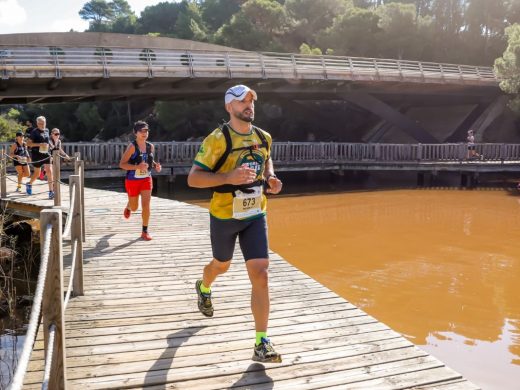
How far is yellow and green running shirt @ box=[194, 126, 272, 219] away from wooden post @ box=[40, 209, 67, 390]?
119cm

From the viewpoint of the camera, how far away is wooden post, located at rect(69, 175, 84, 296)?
4.99 m

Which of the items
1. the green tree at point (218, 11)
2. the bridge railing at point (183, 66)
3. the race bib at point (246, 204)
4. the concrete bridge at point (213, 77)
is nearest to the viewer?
the race bib at point (246, 204)

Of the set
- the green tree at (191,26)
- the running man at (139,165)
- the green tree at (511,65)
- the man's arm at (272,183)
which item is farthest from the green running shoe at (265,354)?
the green tree at (191,26)

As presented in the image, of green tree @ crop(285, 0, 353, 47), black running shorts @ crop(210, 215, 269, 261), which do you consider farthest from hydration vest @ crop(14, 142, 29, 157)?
green tree @ crop(285, 0, 353, 47)

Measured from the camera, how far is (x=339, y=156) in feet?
Result: 81.0

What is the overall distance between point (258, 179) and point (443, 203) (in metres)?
16.3

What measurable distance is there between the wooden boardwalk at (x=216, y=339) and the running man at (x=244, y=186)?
1.18ft

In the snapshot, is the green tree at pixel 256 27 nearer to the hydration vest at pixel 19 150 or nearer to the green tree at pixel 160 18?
the hydration vest at pixel 19 150

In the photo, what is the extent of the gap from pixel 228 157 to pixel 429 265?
24.4ft

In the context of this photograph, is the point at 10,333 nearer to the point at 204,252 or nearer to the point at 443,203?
the point at 204,252

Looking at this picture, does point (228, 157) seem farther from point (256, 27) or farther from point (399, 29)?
point (256, 27)

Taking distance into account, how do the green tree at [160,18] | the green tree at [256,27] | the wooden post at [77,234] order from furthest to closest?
the green tree at [160,18] → the green tree at [256,27] → the wooden post at [77,234]

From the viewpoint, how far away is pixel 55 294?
2.76 metres

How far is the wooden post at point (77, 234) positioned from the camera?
4.99 meters
